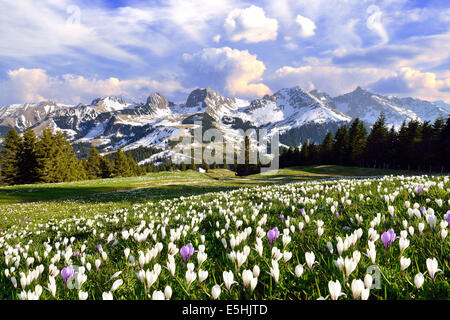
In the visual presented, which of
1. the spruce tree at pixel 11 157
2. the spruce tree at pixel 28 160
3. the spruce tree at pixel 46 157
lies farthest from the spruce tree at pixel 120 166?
the spruce tree at pixel 11 157

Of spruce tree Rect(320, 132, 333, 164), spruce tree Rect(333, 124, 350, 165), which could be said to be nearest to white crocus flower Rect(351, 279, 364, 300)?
spruce tree Rect(333, 124, 350, 165)

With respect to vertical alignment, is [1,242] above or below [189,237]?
below

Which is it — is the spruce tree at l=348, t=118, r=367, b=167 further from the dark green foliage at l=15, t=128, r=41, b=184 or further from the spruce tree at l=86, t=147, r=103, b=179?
the dark green foliage at l=15, t=128, r=41, b=184

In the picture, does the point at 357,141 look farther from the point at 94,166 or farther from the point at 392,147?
the point at 94,166

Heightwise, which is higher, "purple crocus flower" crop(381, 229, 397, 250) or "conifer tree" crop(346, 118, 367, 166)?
"conifer tree" crop(346, 118, 367, 166)

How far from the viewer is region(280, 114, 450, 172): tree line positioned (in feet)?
187

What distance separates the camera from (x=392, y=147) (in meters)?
70.3

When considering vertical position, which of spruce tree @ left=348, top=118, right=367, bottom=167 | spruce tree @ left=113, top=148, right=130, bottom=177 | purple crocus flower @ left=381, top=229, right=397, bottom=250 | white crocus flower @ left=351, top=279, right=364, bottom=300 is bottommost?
spruce tree @ left=113, top=148, right=130, bottom=177

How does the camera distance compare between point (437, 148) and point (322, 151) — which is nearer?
point (437, 148)
